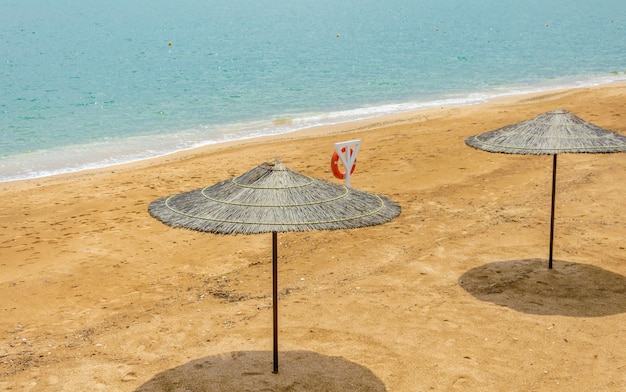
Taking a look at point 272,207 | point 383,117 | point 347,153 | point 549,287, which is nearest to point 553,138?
point 549,287

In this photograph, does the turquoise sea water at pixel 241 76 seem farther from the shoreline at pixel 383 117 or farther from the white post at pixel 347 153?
the white post at pixel 347 153

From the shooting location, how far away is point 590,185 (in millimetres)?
15438

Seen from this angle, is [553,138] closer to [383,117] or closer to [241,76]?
[383,117]

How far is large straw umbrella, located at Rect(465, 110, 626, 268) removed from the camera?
10.2 metres

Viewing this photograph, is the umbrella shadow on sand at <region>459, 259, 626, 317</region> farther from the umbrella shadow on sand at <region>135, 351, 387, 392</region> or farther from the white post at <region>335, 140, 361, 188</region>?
the white post at <region>335, 140, 361, 188</region>

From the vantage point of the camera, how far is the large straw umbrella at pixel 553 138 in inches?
402

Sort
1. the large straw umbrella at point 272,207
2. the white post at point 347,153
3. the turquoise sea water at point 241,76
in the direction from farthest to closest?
1. the turquoise sea water at point 241,76
2. the white post at point 347,153
3. the large straw umbrella at point 272,207

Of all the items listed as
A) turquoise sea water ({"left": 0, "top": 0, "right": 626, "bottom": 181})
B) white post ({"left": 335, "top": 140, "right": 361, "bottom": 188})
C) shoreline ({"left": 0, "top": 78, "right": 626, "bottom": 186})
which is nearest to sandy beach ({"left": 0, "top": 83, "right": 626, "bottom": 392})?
white post ({"left": 335, "top": 140, "right": 361, "bottom": 188})

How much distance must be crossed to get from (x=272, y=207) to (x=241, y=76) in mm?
37662

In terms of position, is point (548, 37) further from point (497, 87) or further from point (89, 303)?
point (89, 303)

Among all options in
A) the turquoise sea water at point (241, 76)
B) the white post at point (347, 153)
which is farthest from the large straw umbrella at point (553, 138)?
the turquoise sea water at point (241, 76)

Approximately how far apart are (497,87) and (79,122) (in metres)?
20.1

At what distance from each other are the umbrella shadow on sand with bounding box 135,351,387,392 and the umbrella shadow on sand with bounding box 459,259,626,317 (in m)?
2.75

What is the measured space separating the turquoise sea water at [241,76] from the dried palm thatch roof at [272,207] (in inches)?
591
